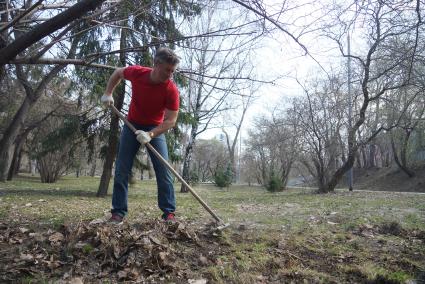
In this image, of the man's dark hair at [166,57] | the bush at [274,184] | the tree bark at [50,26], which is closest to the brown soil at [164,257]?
the man's dark hair at [166,57]

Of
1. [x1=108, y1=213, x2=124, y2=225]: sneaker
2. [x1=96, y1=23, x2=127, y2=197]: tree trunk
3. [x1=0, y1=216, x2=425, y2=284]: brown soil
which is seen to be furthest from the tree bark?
[x1=96, y1=23, x2=127, y2=197]: tree trunk

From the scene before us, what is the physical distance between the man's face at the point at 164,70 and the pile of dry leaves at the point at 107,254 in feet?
5.02

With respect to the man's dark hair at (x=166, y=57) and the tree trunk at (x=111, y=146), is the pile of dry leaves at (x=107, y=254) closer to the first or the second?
the man's dark hair at (x=166, y=57)

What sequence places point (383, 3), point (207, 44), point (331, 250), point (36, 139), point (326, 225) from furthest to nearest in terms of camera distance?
point (36, 139), point (207, 44), point (326, 225), point (383, 3), point (331, 250)

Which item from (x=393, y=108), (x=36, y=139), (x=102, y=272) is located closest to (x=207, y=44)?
(x=102, y=272)

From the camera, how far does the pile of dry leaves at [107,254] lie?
2.94 metres

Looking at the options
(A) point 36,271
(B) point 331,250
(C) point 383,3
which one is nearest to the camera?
(A) point 36,271

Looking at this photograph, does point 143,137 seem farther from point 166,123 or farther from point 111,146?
point 111,146

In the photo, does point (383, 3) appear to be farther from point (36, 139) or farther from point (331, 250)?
point (36, 139)

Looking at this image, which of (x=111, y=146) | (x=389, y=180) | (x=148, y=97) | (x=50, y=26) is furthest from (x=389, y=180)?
(x=50, y=26)

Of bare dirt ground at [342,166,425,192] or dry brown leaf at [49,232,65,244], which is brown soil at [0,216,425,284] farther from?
bare dirt ground at [342,166,425,192]

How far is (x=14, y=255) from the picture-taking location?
3.18 meters

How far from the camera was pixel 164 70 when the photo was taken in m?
3.86

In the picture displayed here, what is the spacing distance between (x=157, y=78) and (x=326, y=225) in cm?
319
